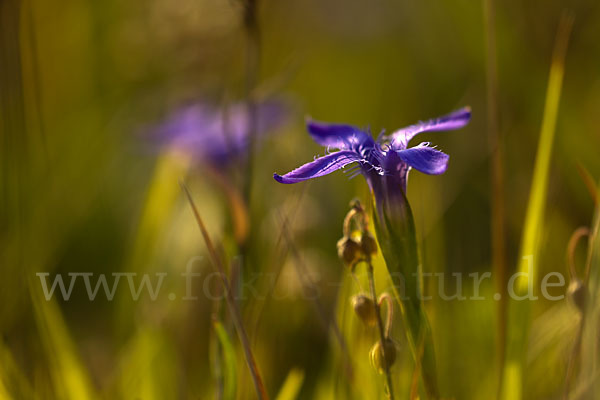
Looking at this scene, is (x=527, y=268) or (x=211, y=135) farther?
(x=211, y=135)

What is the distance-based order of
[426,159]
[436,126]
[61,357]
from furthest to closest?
Result: 1. [61,357]
2. [436,126]
3. [426,159]

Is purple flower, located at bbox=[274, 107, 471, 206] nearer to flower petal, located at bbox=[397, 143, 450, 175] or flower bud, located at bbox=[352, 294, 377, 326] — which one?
flower petal, located at bbox=[397, 143, 450, 175]

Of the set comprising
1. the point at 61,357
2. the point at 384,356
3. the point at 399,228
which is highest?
the point at 399,228

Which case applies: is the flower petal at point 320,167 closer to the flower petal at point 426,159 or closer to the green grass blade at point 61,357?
the flower petal at point 426,159

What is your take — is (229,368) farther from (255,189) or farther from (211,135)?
(255,189)

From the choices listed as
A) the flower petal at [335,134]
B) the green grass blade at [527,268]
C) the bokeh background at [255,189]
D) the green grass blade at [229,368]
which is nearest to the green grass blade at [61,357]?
the bokeh background at [255,189]

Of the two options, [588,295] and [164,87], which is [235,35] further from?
[588,295]

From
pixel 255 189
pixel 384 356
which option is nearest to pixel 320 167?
pixel 384 356
